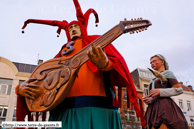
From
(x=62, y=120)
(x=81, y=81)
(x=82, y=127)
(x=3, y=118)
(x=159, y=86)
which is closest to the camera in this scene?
(x=82, y=127)

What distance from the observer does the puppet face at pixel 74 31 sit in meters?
2.31

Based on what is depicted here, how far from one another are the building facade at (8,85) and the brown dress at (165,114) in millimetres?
12890

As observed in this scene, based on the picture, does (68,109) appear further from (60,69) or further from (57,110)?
(60,69)

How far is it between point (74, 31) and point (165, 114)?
5.10 feet

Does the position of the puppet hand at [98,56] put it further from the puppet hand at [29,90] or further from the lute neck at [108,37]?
the puppet hand at [29,90]

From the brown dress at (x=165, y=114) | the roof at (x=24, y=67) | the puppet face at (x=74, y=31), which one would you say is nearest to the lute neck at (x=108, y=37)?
the puppet face at (x=74, y=31)

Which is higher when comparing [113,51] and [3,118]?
[113,51]

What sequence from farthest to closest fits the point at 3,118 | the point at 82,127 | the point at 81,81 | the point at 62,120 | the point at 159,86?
1. the point at 3,118
2. the point at 159,86
3. the point at 81,81
4. the point at 62,120
5. the point at 82,127

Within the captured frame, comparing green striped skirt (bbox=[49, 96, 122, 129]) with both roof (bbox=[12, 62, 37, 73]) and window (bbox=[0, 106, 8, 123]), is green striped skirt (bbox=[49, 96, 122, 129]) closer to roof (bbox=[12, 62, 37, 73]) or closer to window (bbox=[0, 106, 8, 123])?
window (bbox=[0, 106, 8, 123])

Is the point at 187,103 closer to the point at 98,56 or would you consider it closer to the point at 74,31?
the point at 74,31

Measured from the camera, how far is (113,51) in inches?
74.9

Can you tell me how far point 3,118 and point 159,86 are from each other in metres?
13.3

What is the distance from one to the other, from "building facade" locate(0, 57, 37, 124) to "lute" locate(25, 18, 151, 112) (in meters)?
12.6

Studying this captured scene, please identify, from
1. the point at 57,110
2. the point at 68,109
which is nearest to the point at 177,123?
the point at 68,109
